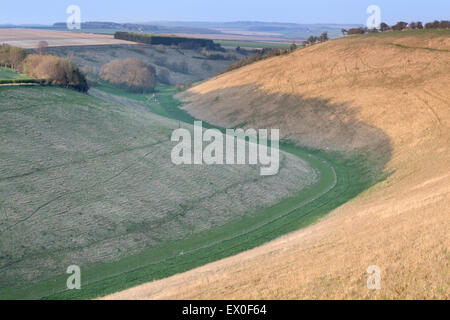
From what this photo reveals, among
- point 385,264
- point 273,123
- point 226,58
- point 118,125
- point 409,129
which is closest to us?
point 385,264

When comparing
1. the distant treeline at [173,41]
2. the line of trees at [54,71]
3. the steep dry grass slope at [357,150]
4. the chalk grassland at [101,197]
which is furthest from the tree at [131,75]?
the chalk grassland at [101,197]

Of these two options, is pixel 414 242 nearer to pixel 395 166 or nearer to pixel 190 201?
pixel 190 201

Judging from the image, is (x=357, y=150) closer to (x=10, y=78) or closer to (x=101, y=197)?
(x=101, y=197)

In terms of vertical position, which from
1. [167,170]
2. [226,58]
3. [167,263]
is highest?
[226,58]

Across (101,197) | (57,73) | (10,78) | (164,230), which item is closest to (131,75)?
(57,73)

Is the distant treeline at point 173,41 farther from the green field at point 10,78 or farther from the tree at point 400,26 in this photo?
the green field at point 10,78
